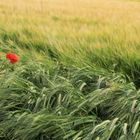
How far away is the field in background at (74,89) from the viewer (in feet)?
7.73

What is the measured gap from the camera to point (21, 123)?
2438mm

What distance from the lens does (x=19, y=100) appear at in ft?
8.63

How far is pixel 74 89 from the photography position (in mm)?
2592

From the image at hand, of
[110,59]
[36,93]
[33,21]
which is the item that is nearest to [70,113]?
[36,93]

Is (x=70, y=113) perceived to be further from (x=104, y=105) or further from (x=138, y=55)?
(x=138, y=55)

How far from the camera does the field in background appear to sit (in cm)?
236

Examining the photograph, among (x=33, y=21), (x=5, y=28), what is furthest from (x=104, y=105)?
(x=33, y=21)

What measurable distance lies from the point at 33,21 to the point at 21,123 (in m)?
2.28

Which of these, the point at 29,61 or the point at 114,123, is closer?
the point at 114,123

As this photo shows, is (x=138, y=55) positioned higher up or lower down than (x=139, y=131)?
higher up

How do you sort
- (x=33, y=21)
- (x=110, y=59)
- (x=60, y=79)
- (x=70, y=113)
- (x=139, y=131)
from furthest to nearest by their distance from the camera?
(x=33, y=21), (x=110, y=59), (x=60, y=79), (x=70, y=113), (x=139, y=131)

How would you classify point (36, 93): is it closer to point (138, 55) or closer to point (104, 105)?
point (104, 105)

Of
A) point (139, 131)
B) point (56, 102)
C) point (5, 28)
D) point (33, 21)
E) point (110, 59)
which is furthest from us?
point (33, 21)

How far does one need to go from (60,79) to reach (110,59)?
1.22 ft
